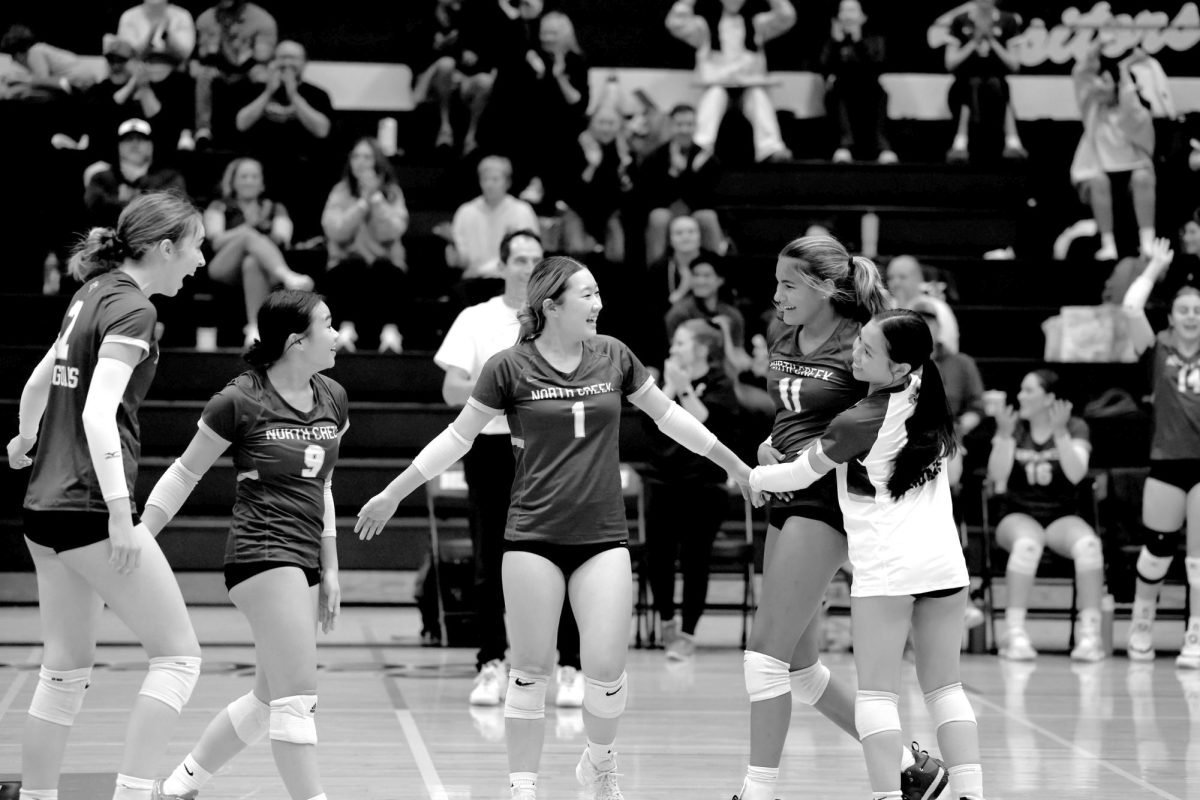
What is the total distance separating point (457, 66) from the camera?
13.1 metres

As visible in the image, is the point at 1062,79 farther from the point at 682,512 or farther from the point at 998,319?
the point at 682,512

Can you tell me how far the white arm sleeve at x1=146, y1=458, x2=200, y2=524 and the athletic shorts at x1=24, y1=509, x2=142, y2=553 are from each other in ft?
0.91

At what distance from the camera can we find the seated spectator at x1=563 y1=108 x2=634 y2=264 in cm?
1173

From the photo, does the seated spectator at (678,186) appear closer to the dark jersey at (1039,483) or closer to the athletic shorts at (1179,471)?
the dark jersey at (1039,483)

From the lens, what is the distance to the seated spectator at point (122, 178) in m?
11.0

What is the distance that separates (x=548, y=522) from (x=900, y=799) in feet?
4.26

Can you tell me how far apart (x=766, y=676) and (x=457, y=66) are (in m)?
9.38

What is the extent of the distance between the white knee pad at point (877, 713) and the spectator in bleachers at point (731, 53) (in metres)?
9.57

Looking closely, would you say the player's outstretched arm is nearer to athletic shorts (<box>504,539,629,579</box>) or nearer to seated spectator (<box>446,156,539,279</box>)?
athletic shorts (<box>504,539,629,579</box>)

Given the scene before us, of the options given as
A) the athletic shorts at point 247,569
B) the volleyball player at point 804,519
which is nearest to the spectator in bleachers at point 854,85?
the volleyball player at point 804,519

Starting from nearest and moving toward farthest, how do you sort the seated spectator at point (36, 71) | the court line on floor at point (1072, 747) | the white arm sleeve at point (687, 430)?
the white arm sleeve at point (687, 430) < the court line on floor at point (1072, 747) < the seated spectator at point (36, 71)

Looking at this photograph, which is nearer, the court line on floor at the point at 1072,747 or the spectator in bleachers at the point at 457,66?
the court line on floor at the point at 1072,747

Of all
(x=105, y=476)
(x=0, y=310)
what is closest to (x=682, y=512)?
(x=105, y=476)

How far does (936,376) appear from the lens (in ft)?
14.5
